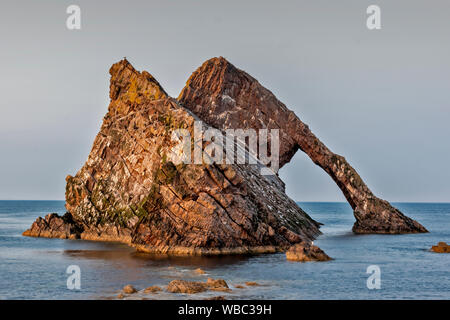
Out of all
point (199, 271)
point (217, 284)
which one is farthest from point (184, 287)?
point (199, 271)

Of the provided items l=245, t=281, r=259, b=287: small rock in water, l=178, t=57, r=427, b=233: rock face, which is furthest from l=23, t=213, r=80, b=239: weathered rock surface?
l=245, t=281, r=259, b=287: small rock in water

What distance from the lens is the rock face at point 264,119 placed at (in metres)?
104

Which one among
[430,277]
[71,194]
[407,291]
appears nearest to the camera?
[407,291]

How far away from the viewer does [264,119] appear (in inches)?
4232

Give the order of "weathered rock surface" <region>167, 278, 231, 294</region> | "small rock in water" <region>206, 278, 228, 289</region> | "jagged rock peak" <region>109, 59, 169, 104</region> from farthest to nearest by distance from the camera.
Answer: "jagged rock peak" <region>109, 59, 169, 104</region>
"small rock in water" <region>206, 278, 228, 289</region>
"weathered rock surface" <region>167, 278, 231, 294</region>

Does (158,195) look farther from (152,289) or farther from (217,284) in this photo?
(152,289)

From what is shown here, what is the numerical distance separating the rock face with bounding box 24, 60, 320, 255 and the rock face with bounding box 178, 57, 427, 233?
1217 centimetres

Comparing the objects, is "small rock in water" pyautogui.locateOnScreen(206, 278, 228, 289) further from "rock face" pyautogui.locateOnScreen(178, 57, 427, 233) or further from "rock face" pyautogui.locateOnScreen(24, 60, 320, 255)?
"rock face" pyautogui.locateOnScreen(178, 57, 427, 233)

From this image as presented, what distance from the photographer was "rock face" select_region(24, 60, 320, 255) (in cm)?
6681

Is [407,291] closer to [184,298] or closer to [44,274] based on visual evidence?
[184,298]

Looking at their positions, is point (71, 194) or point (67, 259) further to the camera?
point (71, 194)

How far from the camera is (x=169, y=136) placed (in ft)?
255

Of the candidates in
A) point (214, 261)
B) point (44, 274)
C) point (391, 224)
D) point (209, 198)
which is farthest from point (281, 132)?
point (44, 274)
